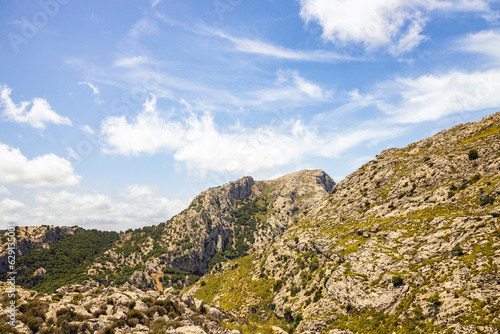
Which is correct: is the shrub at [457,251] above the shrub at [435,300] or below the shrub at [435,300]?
above

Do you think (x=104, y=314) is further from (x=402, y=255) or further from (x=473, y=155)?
(x=473, y=155)

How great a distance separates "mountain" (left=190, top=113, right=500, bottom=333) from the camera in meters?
38.6

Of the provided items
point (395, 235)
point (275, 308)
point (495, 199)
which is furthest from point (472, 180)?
point (275, 308)

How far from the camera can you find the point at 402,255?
55125mm

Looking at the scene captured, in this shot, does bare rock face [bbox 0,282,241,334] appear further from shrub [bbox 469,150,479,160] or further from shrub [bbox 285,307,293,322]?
shrub [bbox 469,150,479,160]

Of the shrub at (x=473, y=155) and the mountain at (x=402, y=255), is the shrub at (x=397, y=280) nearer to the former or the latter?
the mountain at (x=402, y=255)

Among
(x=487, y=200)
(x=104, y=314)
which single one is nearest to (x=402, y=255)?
(x=487, y=200)

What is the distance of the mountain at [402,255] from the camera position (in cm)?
3859

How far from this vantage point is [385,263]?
185 ft

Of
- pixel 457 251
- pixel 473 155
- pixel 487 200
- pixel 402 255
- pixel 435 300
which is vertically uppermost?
pixel 473 155

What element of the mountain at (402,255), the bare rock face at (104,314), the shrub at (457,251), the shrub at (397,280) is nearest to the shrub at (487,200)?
the mountain at (402,255)

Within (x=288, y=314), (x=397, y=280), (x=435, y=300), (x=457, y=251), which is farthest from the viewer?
(x=288, y=314)

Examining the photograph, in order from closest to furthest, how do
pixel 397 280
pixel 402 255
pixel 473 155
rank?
pixel 397 280 < pixel 402 255 < pixel 473 155

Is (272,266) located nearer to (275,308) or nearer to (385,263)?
(275,308)
